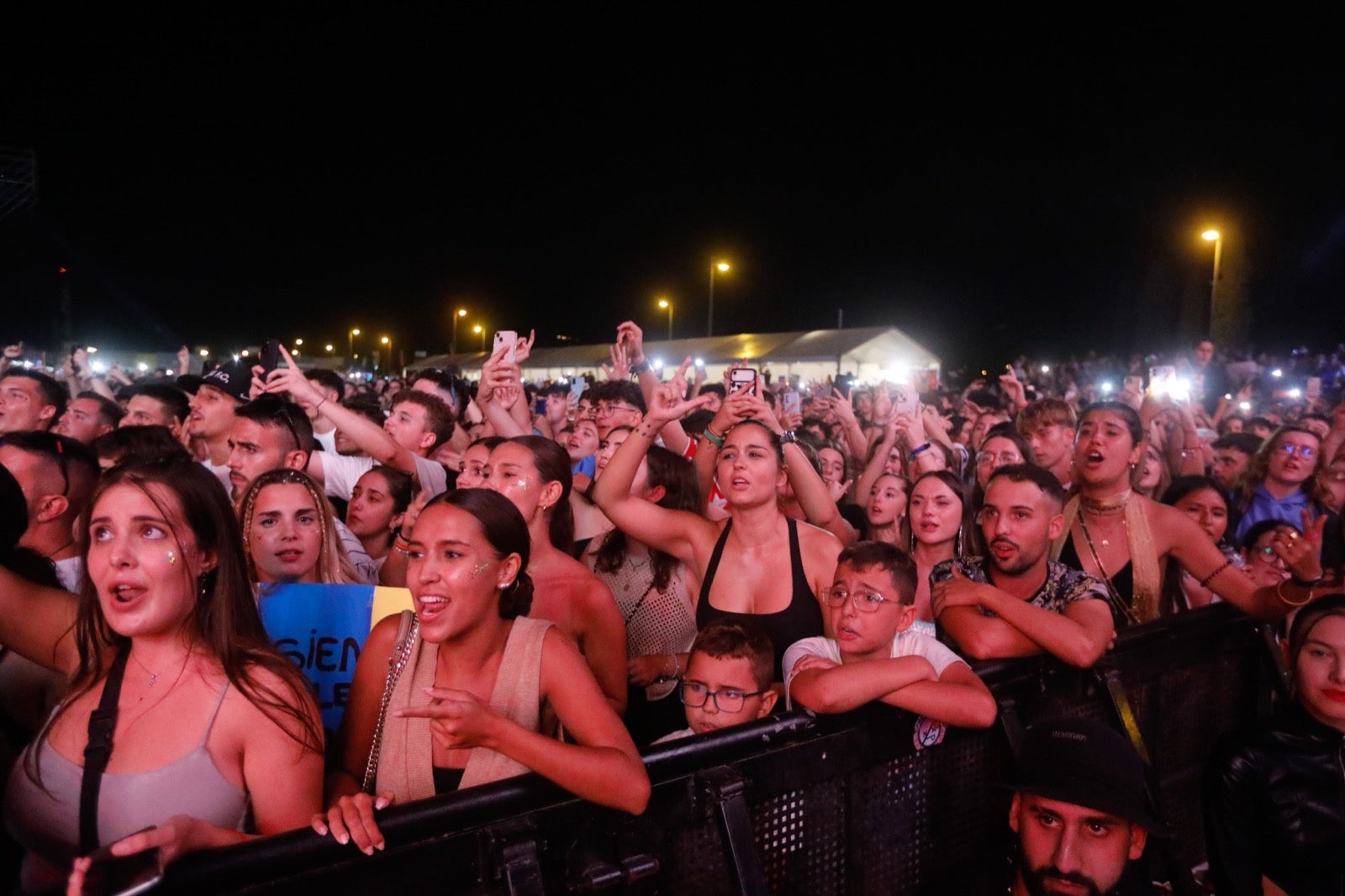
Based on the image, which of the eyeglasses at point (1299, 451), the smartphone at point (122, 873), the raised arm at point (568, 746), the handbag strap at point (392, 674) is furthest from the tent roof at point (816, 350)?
the smartphone at point (122, 873)

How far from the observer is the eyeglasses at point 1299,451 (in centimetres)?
630

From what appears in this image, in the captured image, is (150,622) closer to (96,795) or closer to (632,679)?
(96,795)

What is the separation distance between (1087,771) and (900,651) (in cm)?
79

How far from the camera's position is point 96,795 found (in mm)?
1938

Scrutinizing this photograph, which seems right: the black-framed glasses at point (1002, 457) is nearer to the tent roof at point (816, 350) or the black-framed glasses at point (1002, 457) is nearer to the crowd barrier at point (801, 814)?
the crowd barrier at point (801, 814)

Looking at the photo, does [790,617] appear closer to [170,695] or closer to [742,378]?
[742,378]

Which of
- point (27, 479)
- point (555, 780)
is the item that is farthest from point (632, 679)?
point (27, 479)

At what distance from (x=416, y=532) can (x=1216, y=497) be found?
4.95m

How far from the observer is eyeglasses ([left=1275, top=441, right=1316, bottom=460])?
6.30 meters

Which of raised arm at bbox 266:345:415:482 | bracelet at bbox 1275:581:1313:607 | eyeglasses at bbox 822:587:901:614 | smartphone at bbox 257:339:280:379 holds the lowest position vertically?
bracelet at bbox 1275:581:1313:607

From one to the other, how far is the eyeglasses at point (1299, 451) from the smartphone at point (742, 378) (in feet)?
13.8

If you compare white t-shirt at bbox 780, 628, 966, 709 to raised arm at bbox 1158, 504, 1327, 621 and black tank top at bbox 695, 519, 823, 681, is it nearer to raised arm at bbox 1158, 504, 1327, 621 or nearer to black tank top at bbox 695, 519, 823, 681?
black tank top at bbox 695, 519, 823, 681

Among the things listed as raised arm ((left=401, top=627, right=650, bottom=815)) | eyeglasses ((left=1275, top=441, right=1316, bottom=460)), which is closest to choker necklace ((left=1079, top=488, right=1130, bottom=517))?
eyeglasses ((left=1275, top=441, right=1316, bottom=460))

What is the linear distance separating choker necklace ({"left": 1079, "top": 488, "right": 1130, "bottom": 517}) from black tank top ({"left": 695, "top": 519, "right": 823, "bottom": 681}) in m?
1.74
